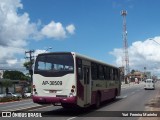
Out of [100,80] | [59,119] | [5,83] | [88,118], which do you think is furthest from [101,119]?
[5,83]

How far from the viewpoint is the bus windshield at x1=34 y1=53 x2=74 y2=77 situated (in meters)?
19.2

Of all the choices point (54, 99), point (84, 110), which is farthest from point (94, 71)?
point (54, 99)

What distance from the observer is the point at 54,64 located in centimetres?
1956

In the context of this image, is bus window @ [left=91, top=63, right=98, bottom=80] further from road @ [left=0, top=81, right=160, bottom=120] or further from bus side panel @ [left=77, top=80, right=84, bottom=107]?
bus side panel @ [left=77, top=80, right=84, bottom=107]

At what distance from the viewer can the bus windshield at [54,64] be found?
19242mm

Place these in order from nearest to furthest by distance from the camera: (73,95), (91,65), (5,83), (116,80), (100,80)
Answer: (73,95) < (91,65) < (100,80) < (116,80) < (5,83)

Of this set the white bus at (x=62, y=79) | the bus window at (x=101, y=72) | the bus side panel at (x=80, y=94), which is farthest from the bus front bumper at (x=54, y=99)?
the bus window at (x=101, y=72)

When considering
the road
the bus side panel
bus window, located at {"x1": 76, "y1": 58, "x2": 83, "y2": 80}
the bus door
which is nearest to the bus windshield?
bus window, located at {"x1": 76, "y1": 58, "x2": 83, "y2": 80}

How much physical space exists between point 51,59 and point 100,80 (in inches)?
231

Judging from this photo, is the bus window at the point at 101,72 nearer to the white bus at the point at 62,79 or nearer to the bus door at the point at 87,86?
the bus door at the point at 87,86

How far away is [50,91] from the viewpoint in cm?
1936

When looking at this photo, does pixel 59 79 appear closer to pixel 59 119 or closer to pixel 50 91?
pixel 50 91

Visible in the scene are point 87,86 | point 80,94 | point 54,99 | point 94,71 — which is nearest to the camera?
point 54,99

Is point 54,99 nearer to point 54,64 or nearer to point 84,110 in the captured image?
point 54,64
